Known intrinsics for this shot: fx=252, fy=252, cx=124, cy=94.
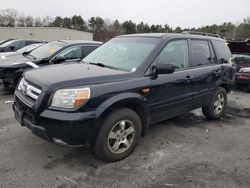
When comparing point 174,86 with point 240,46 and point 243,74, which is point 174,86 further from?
point 240,46

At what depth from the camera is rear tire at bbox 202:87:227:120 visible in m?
5.37

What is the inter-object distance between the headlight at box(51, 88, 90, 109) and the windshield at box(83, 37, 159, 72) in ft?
3.27

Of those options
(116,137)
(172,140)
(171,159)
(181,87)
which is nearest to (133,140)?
(116,137)

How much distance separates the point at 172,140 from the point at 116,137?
134 centimetres

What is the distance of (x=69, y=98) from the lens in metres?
3.04

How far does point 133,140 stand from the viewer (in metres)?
3.70

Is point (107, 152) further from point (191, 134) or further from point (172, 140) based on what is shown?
point (191, 134)

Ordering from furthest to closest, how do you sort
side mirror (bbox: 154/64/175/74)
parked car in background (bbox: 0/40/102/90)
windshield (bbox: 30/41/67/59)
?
windshield (bbox: 30/41/67/59)
parked car in background (bbox: 0/40/102/90)
side mirror (bbox: 154/64/175/74)

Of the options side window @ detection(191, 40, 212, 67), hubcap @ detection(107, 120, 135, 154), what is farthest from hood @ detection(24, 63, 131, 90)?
side window @ detection(191, 40, 212, 67)

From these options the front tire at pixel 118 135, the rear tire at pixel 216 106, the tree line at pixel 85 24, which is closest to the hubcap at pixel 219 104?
the rear tire at pixel 216 106

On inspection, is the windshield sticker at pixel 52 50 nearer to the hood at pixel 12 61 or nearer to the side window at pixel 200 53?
the hood at pixel 12 61

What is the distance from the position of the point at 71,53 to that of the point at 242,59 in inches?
259

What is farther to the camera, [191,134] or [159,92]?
[191,134]

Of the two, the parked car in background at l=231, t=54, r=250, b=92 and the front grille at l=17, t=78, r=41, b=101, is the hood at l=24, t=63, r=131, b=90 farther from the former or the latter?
the parked car in background at l=231, t=54, r=250, b=92
